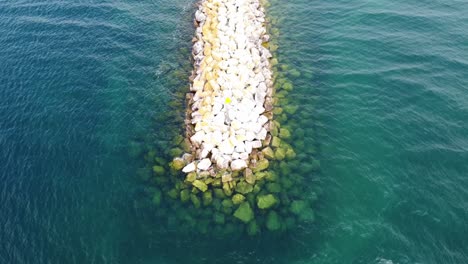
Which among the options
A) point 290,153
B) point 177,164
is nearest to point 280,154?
point 290,153

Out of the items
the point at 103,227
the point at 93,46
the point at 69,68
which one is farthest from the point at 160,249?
the point at 93,46

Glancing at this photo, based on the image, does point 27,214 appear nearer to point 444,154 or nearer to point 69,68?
point 69,68


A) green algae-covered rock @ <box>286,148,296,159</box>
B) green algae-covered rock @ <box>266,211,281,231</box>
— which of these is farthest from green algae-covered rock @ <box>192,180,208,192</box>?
green algae-covered rock @ <box>286,148,296,159</box>

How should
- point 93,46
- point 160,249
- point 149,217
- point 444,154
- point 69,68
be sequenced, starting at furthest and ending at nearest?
point 93,46, point 69,68, point 444,154, point 149,217, point 160,249

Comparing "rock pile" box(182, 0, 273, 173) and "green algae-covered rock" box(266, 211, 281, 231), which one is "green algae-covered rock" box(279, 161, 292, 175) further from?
"green algae-covered rock" box(266, 211, 281, 231)

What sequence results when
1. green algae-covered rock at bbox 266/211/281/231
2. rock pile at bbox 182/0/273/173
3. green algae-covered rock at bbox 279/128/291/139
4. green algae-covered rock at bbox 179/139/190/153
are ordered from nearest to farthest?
green algae-covered rock at bbox 266/211/281/231 → rock pile at bbox 182/0/273/173 → green algae-covered rock at bbox 179/139/190/153 → green algae-covered rock at bbox 279/128/291/139

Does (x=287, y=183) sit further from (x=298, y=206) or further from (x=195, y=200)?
(x=195, y=200)
